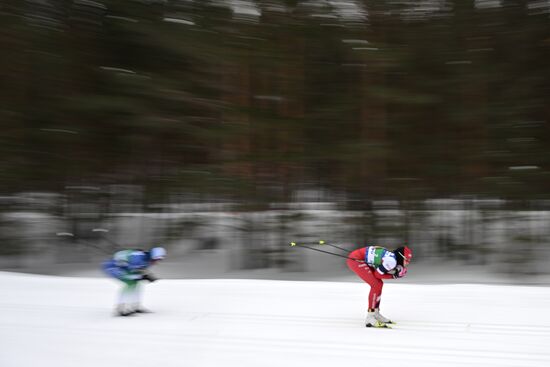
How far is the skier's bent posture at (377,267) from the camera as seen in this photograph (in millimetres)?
4332

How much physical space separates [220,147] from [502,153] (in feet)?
14.5

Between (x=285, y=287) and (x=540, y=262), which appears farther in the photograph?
(x=540, y=262)

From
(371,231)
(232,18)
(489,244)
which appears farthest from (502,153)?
(232,18)

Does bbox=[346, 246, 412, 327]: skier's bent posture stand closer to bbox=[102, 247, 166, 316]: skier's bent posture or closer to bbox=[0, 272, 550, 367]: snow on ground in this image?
bbox=[0, 272, 550, 367]: snow on ground

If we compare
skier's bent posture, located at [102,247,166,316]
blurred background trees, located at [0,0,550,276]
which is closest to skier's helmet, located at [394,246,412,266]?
skier's bent posture, located at [102,247,166,316]

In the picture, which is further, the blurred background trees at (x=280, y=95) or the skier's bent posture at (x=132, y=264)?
the blurred background trees at (x=280, y=95)

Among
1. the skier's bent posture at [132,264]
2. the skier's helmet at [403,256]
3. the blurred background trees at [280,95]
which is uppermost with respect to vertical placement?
the blurred background trees at [280,95]

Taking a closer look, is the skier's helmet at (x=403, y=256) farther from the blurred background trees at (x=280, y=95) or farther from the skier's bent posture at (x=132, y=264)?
the blurred background trees at (x=280, y=95)

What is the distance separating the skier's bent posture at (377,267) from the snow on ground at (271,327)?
0.50 ft

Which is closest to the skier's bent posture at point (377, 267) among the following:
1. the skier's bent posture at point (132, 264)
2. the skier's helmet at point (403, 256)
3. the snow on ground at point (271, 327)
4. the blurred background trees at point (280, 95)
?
the skier's helmet at point (403, 256)

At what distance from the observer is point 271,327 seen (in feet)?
15.4

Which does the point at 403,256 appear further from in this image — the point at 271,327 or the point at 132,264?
the point at 132,264

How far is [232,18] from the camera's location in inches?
328

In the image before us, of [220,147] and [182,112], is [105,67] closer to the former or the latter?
[182,112]
